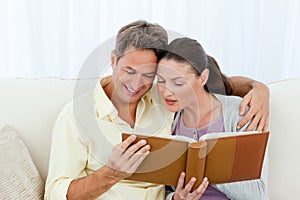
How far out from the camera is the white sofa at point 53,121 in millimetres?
1658

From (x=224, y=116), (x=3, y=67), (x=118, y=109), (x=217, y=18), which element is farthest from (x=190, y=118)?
(x=3, y=67)

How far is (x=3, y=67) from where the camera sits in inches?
88.4

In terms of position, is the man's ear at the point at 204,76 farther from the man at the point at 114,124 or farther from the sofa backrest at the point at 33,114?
the sofa backrest at the point at 33,114

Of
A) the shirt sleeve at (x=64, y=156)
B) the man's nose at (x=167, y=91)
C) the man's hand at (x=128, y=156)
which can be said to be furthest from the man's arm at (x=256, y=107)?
the shirt sleeve at (x=64, y=156)

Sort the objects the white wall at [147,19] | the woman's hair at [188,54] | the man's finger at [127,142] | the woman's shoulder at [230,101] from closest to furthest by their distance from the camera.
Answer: the man's finger at [127,142] < the woman's hair at [188,54] < the woman's shoulder at [230,101] < the white wall at [147,19]

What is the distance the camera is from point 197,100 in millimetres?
1614

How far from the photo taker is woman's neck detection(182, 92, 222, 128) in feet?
5.31

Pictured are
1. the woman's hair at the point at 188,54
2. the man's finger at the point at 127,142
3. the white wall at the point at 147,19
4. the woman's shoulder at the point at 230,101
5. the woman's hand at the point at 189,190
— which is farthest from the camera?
the white wall at the point at 147,19

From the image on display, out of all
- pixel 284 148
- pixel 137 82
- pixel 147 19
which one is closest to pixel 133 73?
pixel 137 82

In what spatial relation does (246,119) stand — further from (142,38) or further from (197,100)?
(142,38)

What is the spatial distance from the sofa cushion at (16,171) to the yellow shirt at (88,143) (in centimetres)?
6

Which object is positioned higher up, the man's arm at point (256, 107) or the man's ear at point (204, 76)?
the man's ear at point (204, 76)

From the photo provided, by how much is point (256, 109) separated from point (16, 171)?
0.77 metres

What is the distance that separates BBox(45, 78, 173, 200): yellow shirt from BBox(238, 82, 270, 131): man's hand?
32 centimetres
